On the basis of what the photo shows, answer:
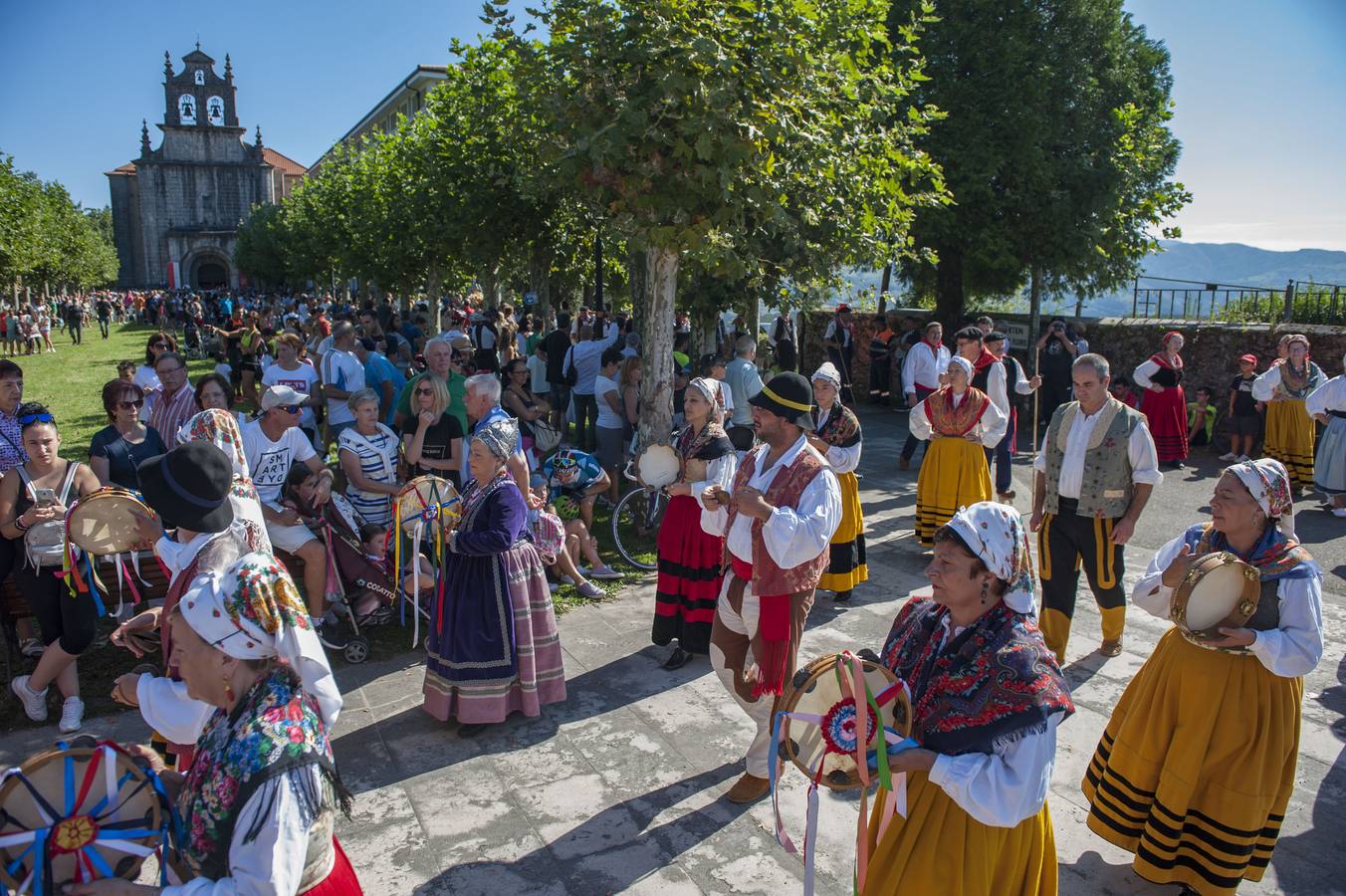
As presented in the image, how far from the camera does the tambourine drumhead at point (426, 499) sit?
19.7 feet

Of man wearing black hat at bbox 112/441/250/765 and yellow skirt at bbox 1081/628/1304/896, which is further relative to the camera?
yellow skirt at bbox 1081/628/1304/896

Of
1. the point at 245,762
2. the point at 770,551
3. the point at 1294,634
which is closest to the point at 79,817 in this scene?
the point at 245,762

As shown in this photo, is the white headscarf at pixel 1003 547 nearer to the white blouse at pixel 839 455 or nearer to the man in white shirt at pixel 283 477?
the white blouse at pixel 839 455

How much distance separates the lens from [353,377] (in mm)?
9672

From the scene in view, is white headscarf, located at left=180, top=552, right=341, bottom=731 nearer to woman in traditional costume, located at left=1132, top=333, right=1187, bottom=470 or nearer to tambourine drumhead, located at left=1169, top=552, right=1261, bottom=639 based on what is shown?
tambourine drumhead, located at left=1169, top=552, right=1261, bottom=639

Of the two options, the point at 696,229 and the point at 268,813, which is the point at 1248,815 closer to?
the point at 268,813

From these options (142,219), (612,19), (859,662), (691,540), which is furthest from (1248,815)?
(142,219)

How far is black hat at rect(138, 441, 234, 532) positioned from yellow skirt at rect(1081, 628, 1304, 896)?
Answer: 3792 millimetres

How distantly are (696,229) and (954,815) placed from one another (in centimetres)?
576

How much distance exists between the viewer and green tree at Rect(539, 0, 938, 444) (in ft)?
23.4

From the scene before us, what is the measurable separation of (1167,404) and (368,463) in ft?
35.5

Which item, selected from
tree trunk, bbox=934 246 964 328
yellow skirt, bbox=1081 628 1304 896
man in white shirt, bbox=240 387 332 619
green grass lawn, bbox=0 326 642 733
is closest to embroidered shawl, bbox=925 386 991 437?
green grass lawn, bbox=0 326 642 733

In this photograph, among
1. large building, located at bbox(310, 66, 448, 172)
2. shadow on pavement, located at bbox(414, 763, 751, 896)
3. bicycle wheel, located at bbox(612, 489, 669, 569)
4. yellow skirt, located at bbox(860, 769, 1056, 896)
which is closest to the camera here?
yellow skirt, located at bbox(860, 769, 1056, 896)

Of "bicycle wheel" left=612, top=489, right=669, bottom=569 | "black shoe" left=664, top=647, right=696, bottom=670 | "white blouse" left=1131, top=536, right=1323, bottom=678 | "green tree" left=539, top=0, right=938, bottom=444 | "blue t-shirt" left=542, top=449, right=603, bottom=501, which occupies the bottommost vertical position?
"black shoe" left=664, top=647, right=696, bottom=670
